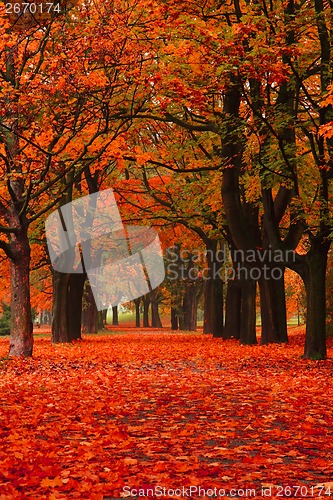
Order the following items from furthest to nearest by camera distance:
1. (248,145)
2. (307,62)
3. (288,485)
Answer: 1. (248,145)
2. (307,62)
3. (288,485)

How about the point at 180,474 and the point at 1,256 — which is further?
the point at 1,256

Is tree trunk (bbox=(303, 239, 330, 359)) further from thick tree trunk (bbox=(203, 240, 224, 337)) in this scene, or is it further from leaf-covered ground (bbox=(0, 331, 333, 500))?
thick tree trunk (bbox=(203, 240, 224, 337))

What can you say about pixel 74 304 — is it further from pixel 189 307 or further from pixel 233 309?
pixel 189 307

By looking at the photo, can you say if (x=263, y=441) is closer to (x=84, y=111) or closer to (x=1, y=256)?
(x=84, y=111)

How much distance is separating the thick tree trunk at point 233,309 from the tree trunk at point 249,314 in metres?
4.23

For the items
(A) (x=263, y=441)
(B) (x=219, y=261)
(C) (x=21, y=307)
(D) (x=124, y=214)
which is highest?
(D) (x=124, y=214)

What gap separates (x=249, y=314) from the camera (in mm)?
24297

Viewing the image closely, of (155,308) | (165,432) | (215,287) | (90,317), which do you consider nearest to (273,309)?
(215,287)

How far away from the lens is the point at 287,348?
2128 cm

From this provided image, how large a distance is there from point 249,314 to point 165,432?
1653 centimetres

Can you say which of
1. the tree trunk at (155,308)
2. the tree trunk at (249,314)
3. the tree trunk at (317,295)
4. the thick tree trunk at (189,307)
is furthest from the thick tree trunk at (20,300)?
the tree trunk at (155,308)

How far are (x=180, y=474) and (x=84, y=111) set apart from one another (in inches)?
573

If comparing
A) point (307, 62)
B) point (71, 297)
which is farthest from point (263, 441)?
point (71, 297)

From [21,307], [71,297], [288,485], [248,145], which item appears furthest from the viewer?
[71,297]
